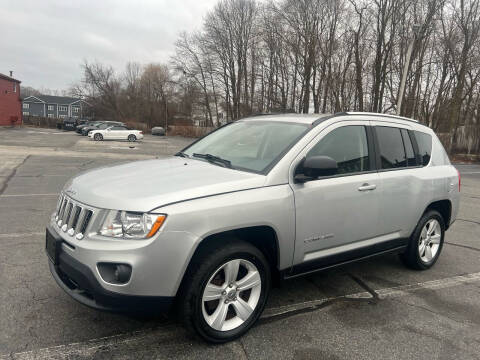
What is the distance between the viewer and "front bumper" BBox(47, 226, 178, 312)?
231 centimetres

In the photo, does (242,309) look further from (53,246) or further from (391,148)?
(391,148)

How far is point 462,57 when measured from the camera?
28938mm

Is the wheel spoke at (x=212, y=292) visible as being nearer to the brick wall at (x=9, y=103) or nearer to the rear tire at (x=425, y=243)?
the rear tire at (x=425, y=243)

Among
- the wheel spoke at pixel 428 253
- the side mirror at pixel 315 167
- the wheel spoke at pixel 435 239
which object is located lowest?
the wheel spoke at pixel 428 253

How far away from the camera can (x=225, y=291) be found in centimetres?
272

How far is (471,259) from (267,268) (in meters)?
3.72

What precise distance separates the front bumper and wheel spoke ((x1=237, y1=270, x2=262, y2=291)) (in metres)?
0.58

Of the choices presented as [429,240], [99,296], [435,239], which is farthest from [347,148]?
[99,296]

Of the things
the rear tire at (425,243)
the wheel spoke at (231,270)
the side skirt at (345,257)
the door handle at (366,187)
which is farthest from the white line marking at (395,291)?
the door handle at (366,187)

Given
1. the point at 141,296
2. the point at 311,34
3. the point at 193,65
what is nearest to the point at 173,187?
the point at 141,296

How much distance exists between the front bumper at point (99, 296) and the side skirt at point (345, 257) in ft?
3.69

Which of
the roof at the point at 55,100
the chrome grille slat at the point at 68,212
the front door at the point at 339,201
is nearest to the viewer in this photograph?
the chrome grille slat at the point at 68,212

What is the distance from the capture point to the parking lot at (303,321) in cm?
265

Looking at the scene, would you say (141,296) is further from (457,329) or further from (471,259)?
(471,259)
